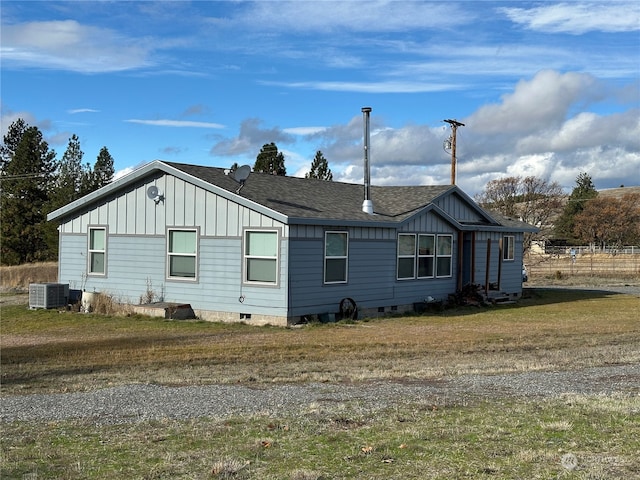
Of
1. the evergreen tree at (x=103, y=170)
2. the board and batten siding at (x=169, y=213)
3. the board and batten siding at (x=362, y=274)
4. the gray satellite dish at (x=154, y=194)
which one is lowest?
the board and batten siding at (x=362, y=274)

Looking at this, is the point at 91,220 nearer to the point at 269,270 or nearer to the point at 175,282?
the point at 175,282

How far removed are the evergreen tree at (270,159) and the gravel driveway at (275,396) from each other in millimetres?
39123

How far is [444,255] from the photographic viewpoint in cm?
2291

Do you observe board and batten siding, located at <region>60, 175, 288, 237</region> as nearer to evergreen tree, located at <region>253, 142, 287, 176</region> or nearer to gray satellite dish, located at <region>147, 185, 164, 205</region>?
gray satellite dish, located at <region>147, 185, 164, 205</region>

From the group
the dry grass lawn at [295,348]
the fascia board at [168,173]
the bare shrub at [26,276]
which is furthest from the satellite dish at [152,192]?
the bare shrub at [26,276]

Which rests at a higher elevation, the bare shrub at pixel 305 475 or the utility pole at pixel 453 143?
the utility pole at pixel 453 143

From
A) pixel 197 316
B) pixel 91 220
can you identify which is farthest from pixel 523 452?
pixel 91 220

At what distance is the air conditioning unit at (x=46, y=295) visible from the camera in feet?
68.4

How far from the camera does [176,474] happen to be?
5.44 meters

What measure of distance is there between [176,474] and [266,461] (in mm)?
744

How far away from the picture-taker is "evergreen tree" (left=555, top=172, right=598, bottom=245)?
76875 mm

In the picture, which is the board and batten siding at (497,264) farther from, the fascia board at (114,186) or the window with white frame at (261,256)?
the fascia board at (114,186)

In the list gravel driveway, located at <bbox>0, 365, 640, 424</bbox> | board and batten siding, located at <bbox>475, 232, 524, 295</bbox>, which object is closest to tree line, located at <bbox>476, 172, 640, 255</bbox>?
board and batten siding, located at <bbox>475, 232, 524, 295</bbox>

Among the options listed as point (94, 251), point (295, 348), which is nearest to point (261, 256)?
point (295, 348)
